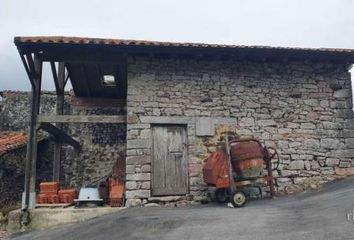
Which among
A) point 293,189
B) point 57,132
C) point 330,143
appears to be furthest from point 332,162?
point 57,132

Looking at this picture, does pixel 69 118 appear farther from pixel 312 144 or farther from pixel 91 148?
pixel 312 144

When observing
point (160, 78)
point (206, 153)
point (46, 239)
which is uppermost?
point (160, 78)

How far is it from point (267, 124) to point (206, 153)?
158 centimetres

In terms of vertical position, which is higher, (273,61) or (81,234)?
(273,61)

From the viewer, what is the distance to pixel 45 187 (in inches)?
329

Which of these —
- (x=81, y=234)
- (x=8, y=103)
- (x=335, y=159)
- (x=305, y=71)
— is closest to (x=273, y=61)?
(x=305, y=71)

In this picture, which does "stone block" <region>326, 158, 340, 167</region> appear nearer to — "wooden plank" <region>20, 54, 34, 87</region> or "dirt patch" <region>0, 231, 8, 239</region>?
"wooden plank" <region>20, 54, 34, 87</region>

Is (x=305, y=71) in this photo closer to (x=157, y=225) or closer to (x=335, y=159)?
(x=335, y=159)

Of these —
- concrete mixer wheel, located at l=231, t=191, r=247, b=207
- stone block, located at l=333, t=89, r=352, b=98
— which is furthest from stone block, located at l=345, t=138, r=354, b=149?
concrete mixer wheel, located at l=231, t=191, r=247, b=207

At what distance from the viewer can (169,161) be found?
28.2 ft

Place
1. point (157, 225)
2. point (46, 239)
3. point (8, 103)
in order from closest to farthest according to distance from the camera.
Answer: point (157, 225)
point (46, 239)
point (8, 103)

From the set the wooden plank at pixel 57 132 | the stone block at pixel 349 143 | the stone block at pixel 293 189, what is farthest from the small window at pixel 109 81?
the stone block at pixel 349 143

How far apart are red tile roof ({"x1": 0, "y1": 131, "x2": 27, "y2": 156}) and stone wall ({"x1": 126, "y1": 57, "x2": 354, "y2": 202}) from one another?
4888mm

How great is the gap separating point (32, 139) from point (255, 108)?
488 centimetres
